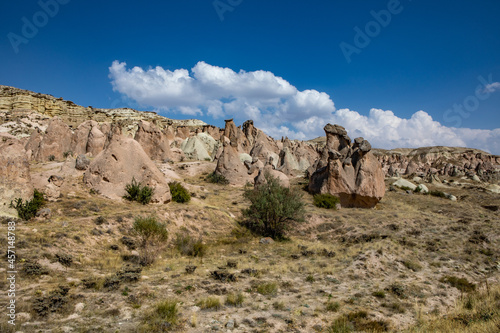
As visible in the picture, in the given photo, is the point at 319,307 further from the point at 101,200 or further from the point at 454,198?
the point at 454,198

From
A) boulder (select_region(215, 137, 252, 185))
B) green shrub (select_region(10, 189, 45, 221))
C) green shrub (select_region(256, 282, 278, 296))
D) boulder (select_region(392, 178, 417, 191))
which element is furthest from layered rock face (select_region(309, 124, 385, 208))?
green shrub (select_region(10, 189, 45, 221))

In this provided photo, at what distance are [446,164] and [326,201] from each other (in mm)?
62666

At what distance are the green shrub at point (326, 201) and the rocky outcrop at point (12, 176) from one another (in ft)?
52.8

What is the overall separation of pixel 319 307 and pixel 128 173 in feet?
38.2

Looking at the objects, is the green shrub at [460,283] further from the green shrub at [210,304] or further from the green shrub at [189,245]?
the green shrub at [189,245]

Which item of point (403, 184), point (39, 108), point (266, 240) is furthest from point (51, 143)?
point (403, 184)

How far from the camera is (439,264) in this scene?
33.2 ft

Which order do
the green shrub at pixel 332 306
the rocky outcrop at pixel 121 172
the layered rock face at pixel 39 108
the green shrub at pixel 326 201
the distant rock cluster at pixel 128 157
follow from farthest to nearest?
the layered rock face at pixel 39 108 < the green shrub at pixel 326 201 < the rocky outcrop at pixel 121 172 < the distant rock cluster at pixel 128 157 < the green shrub at pixel 332 306

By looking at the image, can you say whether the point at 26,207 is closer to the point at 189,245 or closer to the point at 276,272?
the point at 189,245

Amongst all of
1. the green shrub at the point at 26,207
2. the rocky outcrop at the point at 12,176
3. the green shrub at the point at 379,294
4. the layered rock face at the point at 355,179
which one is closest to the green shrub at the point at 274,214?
the layered rock face at the point at 355,179

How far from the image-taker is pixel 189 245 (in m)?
11.4

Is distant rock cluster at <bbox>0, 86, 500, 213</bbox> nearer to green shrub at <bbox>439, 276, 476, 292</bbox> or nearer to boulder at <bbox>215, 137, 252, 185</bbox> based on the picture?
boulder at <bbox>215, 137, 252, 185</bbox>

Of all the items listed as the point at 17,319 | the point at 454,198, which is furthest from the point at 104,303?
the point at 454,198

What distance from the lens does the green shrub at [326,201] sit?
64.0ft
